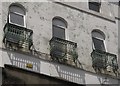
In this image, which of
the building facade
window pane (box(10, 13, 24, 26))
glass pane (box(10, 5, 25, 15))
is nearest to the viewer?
the building facade

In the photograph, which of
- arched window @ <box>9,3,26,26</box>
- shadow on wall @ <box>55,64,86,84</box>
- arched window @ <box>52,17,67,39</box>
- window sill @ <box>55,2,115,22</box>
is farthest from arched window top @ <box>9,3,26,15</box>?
shadow on wall @ <box>55,64,86,84</box>

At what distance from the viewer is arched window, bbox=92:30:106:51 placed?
23952mm

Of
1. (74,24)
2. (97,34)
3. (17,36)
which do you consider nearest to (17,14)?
(17,36)

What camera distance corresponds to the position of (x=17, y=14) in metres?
22.4

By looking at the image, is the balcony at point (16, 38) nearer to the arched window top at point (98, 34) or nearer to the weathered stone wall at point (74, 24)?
the weathered stone wall at point (74, 24)

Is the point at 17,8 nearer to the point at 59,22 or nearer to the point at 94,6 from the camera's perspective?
the point at 59,22

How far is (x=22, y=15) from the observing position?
73.5ft

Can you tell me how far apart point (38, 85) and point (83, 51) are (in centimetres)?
355

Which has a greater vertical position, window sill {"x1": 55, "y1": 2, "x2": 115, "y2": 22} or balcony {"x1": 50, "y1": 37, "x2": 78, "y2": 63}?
window sill {"x1": 55, "y1": 2, "x2": 115, "y2": 22}

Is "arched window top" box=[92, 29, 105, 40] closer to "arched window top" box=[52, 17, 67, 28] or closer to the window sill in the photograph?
the window sill

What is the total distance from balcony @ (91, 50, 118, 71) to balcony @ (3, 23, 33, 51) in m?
3.10

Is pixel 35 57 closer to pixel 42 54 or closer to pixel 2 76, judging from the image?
pixel 42 54

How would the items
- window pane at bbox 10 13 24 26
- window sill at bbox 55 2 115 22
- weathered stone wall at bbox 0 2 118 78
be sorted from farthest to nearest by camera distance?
window sill at bbox 55 2 115 22, weathered stone wall at bbox 0 2 118 78, window pane at bbox 10 13 24 26

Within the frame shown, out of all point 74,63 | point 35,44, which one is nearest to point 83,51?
point 74,63
